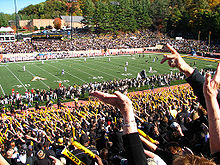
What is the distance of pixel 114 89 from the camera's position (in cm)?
2472

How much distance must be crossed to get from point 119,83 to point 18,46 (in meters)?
40.3

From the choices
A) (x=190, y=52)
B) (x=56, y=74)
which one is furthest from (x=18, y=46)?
(x=190, y=52)

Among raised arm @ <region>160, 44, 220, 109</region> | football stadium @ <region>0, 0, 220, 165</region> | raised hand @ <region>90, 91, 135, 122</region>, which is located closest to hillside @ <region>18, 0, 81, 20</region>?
football stadium @ <region>0, 0, 220, 165</region>

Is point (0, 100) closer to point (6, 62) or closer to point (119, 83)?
point (119, 83)

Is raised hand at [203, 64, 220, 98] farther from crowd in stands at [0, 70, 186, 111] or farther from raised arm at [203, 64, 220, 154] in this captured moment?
crowd in stands at [0, 70, 186, 111]

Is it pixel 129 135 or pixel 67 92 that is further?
pixel 67 92

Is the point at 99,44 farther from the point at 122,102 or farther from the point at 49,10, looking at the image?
the point at 49,10

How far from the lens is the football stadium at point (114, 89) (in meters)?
2.79

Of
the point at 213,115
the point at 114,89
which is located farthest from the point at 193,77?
the point at 114,89

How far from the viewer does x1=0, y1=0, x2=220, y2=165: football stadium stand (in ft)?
9.17

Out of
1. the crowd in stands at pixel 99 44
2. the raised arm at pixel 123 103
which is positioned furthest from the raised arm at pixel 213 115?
the crowd in stands at pixel 99 44

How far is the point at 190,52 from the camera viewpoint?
57500 mm

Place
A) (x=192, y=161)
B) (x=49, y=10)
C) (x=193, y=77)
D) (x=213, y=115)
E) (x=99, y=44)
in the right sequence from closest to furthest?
(x=192, y=161) → (x=213, y=115) → (x=193, y=77) → (x=99, y=44) → (x=49, y=10)

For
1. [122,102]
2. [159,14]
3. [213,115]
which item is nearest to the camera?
[213,115]
